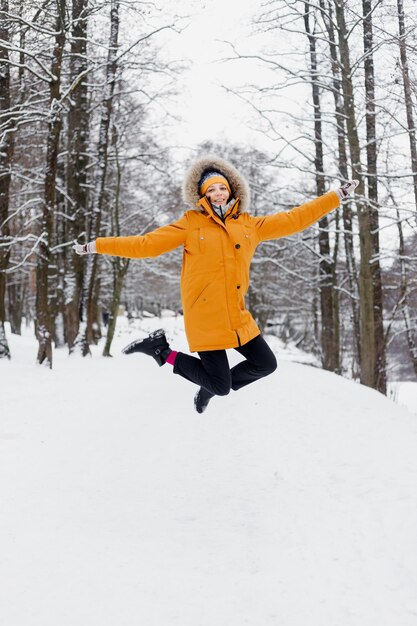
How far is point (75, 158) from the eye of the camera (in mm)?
17562

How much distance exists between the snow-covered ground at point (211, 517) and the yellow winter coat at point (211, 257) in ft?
4.26

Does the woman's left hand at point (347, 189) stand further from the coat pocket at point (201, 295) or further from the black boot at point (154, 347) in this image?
the black boot at point (154, 347)

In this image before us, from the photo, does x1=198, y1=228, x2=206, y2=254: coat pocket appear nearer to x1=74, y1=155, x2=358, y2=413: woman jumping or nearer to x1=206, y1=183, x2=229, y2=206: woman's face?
x1=74, y1=155, x2=358, y2=413: woman jumping

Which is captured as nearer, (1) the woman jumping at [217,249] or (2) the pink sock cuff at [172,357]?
(1) the woman jumping at [217,249]

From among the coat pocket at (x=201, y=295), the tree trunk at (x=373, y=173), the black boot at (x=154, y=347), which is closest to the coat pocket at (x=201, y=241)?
the coat pocket at (x=201, y=295)

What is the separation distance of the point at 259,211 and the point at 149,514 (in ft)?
78.5

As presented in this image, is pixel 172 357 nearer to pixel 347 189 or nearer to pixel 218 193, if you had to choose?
pixel 218 193

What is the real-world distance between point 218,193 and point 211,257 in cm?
55

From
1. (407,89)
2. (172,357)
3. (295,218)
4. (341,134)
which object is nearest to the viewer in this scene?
(295,218)

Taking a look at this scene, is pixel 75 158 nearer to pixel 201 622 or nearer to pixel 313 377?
pixel 313 377

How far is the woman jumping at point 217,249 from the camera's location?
15.0 ft

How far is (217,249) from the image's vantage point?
4531mm

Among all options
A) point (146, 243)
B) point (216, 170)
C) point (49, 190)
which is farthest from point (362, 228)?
point (146, 243)

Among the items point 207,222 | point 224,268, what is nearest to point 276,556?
point 224,268
